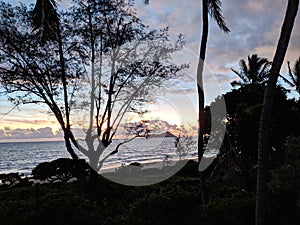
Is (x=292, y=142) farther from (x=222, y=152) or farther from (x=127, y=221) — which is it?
(x=222, y=152)

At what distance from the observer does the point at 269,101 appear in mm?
5262

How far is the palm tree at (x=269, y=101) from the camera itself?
517cm

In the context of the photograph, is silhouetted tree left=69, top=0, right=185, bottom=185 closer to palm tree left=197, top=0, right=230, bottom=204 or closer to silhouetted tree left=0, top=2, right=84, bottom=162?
silhouetted tree left=0, top=2, right=84, bottom=162

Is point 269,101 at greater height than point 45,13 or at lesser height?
lesser

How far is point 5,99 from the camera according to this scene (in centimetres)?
1217

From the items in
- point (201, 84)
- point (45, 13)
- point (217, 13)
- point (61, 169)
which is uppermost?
point (217, 13)

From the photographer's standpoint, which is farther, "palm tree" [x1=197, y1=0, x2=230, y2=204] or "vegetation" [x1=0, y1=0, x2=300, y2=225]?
"vegetation" [x1=0, y1=0, x2=300, y2=225]

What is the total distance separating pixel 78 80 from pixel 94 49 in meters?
1.31

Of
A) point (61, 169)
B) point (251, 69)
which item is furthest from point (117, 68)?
point (251, 69)

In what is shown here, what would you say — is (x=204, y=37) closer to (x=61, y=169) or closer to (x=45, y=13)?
(x=45, y=13)

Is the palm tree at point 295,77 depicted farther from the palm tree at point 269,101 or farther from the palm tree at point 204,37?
the palm tree at point 269,101

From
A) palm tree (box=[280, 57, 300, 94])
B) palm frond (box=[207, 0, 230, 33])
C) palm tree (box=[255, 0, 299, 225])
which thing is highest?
palm tree (box=[280, 57, 300, 94])

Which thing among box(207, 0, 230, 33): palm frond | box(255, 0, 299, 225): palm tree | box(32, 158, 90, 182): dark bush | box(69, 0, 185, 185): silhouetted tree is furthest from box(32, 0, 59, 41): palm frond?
box(32, 158, 90, 182): dark bush

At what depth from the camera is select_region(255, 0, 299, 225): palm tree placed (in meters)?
5.17
